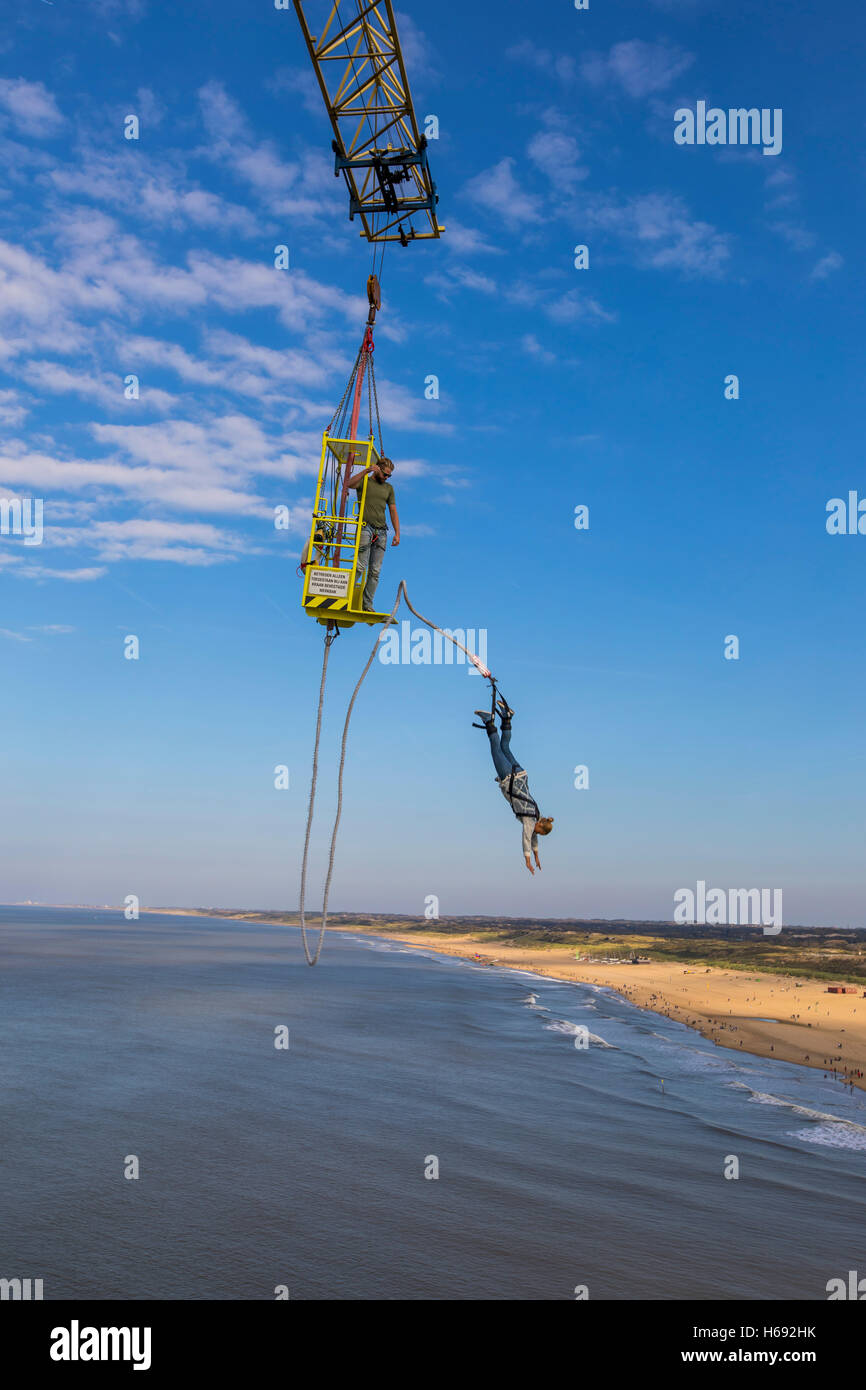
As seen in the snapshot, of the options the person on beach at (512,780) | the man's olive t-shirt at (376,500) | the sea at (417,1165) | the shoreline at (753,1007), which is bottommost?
the shoreline at (753,1007)

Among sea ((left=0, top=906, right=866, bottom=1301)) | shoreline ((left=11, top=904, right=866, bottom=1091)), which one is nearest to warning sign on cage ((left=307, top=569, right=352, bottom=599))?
sea ((left=0, top=906, right=866, bottom=1301))

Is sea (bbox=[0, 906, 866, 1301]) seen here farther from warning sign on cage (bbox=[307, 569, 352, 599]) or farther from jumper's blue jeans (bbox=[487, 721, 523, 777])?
warning sign on cage (bbox=[307, 569, 352, 599])

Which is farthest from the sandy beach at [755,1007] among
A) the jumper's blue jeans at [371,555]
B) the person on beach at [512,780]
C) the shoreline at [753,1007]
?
the jumper's blue jeans at [371,555]

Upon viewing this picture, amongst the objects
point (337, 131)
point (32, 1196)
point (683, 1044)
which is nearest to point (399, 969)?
point (683, 1044)

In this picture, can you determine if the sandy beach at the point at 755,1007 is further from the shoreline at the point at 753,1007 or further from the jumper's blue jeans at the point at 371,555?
the jumper's blue jeans at the point at 371,555

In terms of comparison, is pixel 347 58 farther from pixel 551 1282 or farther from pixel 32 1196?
pixel 32 1196

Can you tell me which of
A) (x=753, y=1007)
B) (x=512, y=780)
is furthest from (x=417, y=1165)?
(x=753, y=1007)

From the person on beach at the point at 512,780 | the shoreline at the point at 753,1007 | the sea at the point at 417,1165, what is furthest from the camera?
the shoreline at the point at 753,1007
